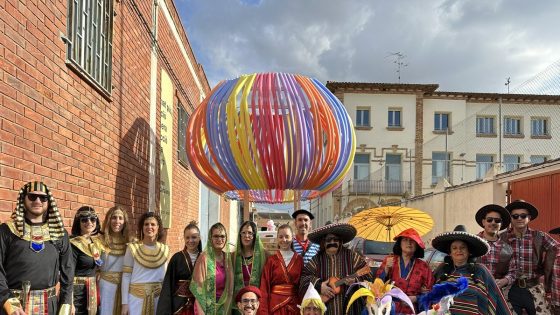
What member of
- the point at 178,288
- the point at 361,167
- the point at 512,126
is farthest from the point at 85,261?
the point at 361,167

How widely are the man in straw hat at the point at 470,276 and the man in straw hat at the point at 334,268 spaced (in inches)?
32.2

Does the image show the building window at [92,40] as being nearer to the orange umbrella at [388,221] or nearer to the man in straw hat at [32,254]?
the man in straw hat at [32,254]

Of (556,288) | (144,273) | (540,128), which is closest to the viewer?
(556,288)

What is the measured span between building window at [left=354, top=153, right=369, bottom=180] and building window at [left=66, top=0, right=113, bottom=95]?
2791 centimetres

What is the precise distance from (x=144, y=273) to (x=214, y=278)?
0.68 m

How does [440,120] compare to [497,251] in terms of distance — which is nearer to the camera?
[497,251]

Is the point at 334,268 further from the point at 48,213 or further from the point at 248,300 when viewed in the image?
the point at 48,213

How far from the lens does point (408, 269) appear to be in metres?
4.79

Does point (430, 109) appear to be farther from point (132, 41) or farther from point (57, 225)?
point (57, 225)

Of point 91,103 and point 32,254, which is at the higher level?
point 91,103

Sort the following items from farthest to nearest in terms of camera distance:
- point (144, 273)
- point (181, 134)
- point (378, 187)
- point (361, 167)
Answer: point (361, 167) → point (378, 187) → point (181, 134) → point (144, 273)

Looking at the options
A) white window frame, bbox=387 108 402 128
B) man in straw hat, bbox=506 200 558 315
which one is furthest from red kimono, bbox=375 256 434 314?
white window frame, bbox=387 108 402 128

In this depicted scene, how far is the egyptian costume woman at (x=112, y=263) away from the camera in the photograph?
16.5ft

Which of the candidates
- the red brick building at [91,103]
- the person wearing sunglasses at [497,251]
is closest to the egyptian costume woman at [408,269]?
the person wearing sunglasses at [497,251]
